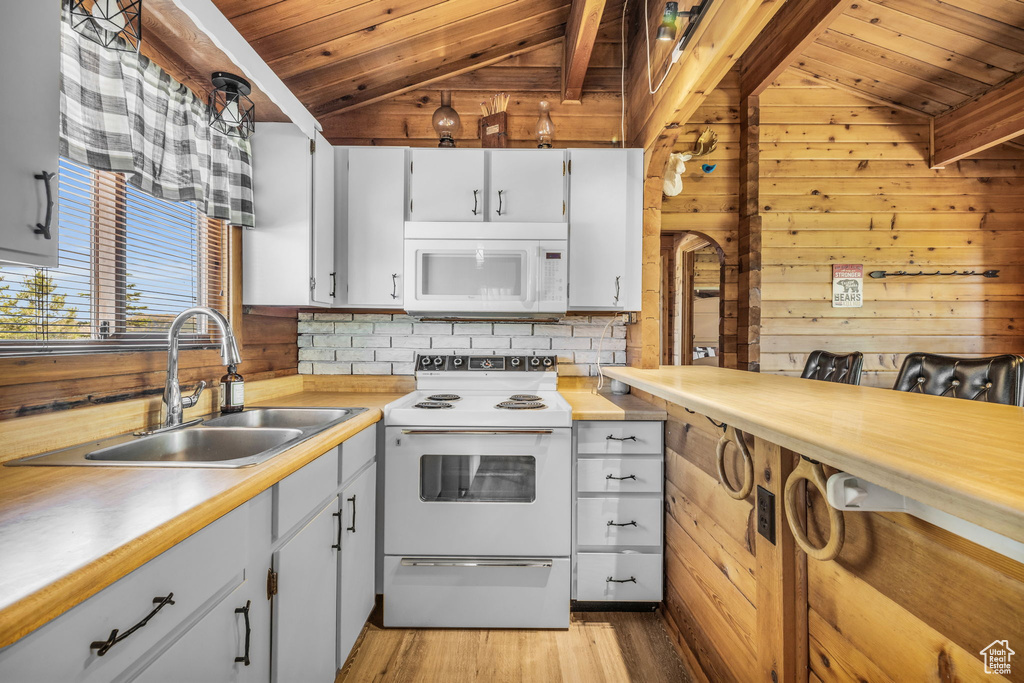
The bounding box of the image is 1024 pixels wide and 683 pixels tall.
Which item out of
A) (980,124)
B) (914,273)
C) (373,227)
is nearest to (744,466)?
(373,227)

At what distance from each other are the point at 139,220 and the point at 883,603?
→ 86.0 inches

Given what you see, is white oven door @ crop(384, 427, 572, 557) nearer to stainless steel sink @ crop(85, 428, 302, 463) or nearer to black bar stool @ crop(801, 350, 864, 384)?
stainless steel sink @ crop(85, 428, 302, 463)

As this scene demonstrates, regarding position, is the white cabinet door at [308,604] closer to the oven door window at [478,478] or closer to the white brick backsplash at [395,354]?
the oven door window at [478,478]

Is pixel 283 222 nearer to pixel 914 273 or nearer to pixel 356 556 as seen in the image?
pixel 356 556

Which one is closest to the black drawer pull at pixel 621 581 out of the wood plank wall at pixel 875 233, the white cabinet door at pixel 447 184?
the white cabinet door at pixel 447 184

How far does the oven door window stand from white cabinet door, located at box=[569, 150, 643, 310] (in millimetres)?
871

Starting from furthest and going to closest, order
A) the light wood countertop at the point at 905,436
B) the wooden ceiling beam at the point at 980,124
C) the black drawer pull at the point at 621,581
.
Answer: the wooden ceiling beam at the point at 980,124, the black drawer pull at the point at 621,581, the light wood countertop at the point at 905,436

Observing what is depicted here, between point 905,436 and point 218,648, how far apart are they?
130 cm

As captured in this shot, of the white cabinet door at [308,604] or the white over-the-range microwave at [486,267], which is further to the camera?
the white over-the-range microwave at [486,267]

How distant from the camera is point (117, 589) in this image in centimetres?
68

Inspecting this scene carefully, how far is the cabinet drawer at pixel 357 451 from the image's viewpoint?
1.61 metres

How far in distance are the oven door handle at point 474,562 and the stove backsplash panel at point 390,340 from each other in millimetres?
1029

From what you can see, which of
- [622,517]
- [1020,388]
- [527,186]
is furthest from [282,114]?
[1020,388]

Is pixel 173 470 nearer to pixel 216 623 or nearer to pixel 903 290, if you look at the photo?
pixel 216 623
